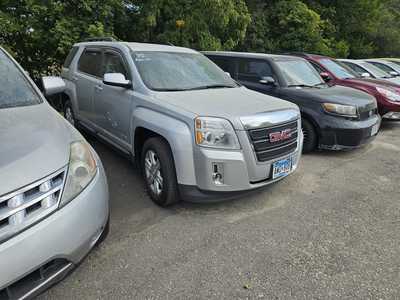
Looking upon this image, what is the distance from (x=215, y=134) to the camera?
276 cm

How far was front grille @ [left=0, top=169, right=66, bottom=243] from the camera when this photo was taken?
1.51m

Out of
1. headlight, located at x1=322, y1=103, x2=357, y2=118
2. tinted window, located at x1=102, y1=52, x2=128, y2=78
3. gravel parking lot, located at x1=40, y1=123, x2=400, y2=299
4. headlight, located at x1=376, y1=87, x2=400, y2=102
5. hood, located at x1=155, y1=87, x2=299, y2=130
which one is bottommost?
gravel parking lot, located at x1=40, y1=123, x2=400, y2=299

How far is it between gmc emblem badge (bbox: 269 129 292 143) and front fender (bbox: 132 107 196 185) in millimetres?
834

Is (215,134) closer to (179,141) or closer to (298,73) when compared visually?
(179,141)

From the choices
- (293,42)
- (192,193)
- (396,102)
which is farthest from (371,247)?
(293,42)

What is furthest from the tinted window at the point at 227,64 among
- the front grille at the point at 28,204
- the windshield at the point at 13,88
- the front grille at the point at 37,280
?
the front grille at the point at 37,280

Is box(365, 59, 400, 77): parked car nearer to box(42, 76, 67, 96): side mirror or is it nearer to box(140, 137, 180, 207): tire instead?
box(140, 137, 180, 207): tire

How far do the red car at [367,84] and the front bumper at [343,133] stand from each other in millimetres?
1908

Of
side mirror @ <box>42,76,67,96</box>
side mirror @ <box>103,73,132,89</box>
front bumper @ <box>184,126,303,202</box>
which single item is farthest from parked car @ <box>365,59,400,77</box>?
side mirror @ <box>42,76,67,96</box>

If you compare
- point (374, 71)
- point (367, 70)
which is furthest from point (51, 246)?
point (374, 71)

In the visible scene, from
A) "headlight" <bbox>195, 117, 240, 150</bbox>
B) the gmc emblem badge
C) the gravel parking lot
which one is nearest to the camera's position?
the gravel parking lot

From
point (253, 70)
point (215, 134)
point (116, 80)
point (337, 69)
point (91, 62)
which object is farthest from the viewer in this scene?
point (337, 69)

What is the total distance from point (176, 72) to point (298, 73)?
2.86 metres

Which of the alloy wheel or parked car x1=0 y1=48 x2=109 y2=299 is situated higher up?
Answer: parked car x1=0 y1=48 x2=109 y2=299
